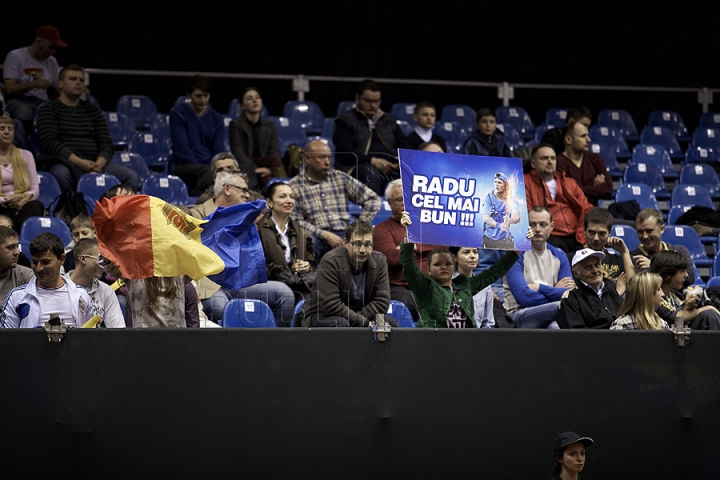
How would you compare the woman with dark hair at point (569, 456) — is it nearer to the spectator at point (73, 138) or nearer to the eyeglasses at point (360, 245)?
the eyeglasses at point (360, 245)

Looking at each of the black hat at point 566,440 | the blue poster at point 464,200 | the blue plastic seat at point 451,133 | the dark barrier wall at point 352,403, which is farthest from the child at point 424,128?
the black hat at point 566,440

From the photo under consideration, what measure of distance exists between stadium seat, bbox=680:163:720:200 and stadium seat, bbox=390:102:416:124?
269cm

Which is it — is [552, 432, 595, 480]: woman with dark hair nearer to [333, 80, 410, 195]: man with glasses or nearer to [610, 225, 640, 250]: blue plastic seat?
[610, 225, 640, 250]: blue plastic seat

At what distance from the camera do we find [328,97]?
34.8ft

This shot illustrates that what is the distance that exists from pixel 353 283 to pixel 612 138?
5.73 metres

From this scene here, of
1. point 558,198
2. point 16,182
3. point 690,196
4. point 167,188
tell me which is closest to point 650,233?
point 558,198

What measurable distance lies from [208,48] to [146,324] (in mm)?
6467

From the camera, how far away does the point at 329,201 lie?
5855 millimetres

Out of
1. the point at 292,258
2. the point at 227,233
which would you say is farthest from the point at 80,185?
the point at 227,233

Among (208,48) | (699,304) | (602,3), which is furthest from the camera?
(602,3)

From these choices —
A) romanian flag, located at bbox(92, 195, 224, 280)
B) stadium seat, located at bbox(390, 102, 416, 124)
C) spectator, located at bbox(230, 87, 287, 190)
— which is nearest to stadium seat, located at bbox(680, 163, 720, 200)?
stadium seat, located at bbox(390, 102, 416, 124)

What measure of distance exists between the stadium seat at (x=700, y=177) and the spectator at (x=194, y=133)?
14.4 ft

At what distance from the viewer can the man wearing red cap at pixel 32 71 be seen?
28.1 feet

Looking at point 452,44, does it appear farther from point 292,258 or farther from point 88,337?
point 88,337
